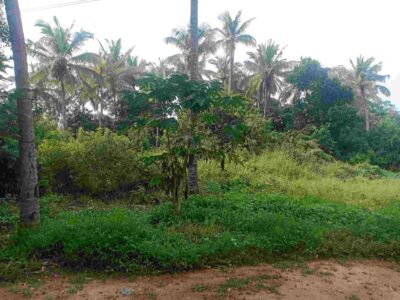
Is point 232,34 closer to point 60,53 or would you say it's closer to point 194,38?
point 60,53

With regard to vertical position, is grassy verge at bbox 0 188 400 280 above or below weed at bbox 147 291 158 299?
above

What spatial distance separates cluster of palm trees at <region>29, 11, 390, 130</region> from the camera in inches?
857

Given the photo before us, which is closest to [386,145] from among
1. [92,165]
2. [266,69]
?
[266,69]

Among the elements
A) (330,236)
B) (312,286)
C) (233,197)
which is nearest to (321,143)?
(233,197)

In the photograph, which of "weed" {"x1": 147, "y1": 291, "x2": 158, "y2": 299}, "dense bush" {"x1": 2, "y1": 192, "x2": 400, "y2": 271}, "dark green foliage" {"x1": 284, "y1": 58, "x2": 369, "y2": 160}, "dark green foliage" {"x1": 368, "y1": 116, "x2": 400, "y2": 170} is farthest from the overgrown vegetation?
"dark green foliage" {"x1": 368, "y1": 116, "x2": 400, "y2": 170}

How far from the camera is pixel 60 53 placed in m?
21.6

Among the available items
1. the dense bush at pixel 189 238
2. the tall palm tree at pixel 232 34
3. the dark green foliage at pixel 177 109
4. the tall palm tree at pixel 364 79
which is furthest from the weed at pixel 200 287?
the tall palm tree at pixel 364 79

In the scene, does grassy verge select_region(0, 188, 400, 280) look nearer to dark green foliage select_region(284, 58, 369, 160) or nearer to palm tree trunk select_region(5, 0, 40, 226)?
palm tree trunk select_region(5, 0, 40, 226)

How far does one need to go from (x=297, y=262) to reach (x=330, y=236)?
1.08m

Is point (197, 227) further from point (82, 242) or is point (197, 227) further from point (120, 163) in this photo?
point (120, 163)

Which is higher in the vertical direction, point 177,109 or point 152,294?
point 177,109

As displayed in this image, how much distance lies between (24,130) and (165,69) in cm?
2658

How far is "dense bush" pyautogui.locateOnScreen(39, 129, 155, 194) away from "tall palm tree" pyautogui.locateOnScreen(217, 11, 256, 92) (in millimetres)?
19193

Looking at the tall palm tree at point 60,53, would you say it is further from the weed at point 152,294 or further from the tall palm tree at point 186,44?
the weed at point 152,294
